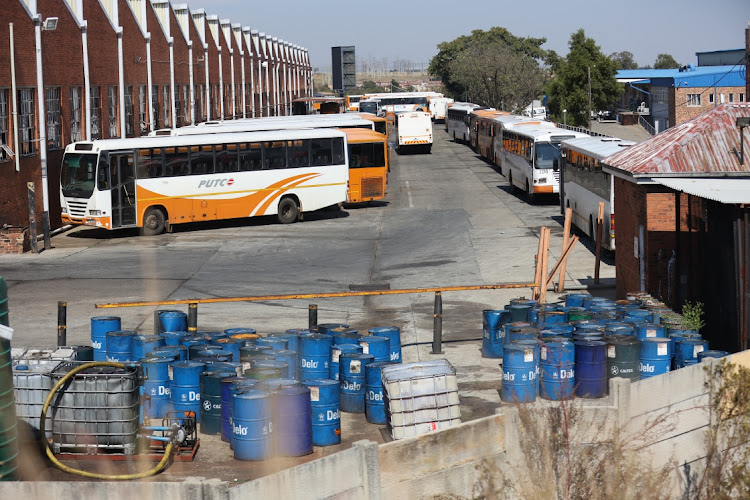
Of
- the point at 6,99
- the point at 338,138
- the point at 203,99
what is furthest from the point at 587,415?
the point at 203,99

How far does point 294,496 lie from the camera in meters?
10.2

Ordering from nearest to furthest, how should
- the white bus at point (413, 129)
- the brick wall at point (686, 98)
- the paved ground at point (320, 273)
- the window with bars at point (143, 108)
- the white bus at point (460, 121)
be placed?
the paved ground at point (320, 273)
the window with bars at point (143, 108)
the white bus at point (413, 129)
the white bus at point (460, 121)
the brick wall at point (686, 98)

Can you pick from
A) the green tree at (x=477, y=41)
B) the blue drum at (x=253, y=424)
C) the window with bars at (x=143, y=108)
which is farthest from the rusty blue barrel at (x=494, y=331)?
the green tree at (x=477, y=41)

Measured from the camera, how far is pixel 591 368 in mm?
14383

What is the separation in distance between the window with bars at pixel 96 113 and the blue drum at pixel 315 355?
26.6m

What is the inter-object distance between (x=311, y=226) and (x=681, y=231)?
18586 millimetres

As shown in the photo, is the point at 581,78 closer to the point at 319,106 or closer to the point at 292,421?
the point at 319,106

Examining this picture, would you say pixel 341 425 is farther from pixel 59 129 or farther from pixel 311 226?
pixel 59 129

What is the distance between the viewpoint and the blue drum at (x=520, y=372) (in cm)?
1417

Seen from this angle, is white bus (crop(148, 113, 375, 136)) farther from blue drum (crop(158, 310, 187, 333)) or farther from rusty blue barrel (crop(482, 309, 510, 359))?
rusty blue barrel (crop(482, 309, 510, 359))

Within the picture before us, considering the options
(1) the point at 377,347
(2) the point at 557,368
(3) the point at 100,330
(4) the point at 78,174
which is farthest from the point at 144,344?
(4) the point at 78,174

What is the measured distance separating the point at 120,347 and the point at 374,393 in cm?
395

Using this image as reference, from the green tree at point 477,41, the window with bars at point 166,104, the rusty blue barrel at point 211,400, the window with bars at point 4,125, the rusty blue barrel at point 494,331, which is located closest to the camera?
the rusty blue barrel at point 211,400

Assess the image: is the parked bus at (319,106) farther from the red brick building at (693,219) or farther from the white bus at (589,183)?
the red brick building at (693,219)
